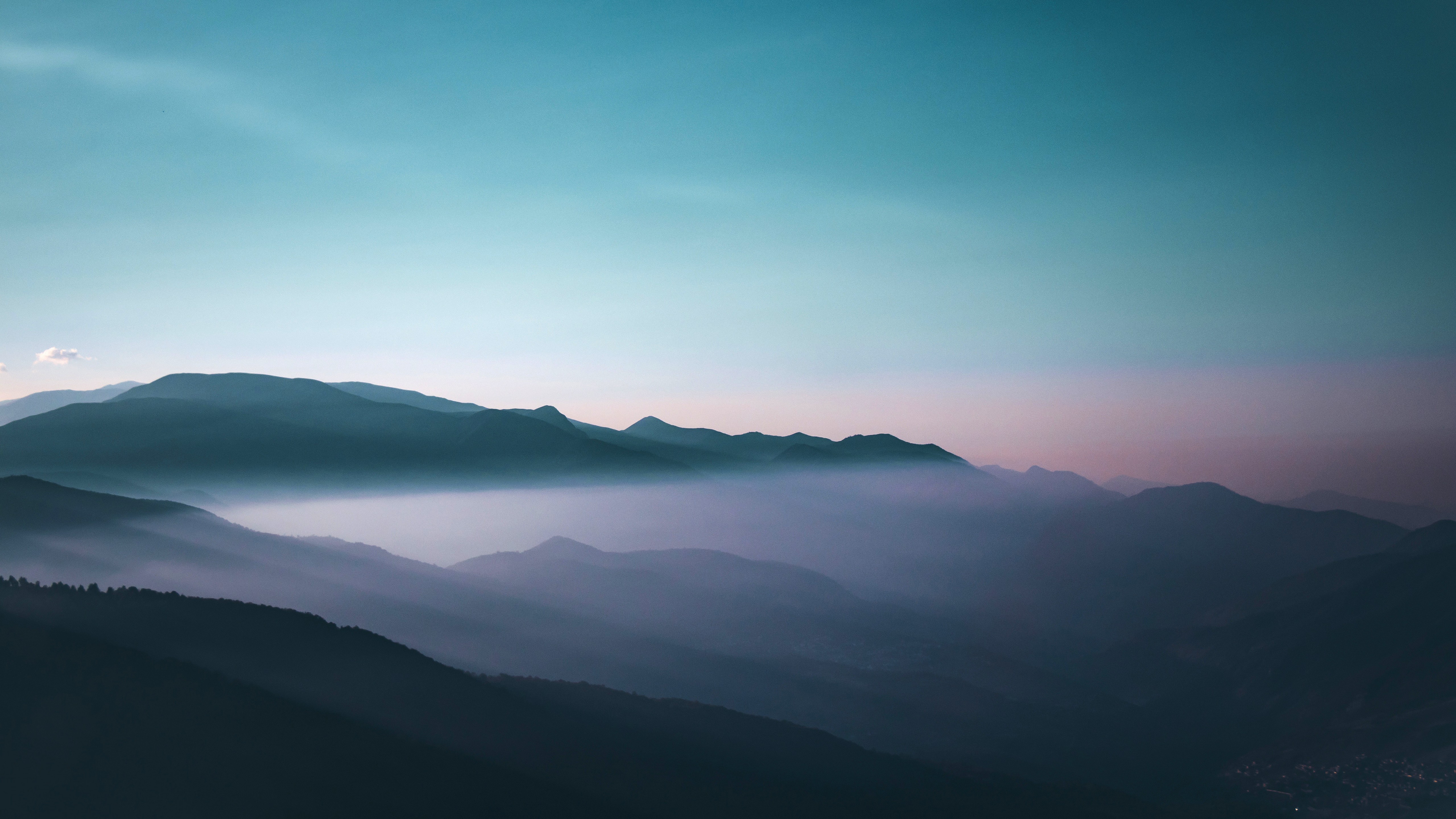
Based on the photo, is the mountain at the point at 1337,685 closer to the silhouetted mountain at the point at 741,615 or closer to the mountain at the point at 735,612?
the silhouetted mountain at the point at 741,615

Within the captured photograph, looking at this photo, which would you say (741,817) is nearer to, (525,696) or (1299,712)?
(525,696)

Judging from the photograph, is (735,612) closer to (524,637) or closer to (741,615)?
(741,615)

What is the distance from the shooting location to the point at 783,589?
587ft

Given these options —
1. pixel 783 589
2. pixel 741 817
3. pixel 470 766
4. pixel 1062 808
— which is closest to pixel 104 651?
pixel 470 766

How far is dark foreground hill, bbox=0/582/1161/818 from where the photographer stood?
4078cm

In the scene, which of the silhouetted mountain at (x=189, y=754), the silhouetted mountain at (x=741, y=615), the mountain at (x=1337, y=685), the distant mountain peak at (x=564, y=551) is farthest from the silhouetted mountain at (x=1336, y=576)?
the silhouetted mountain at (x=189, y=754)

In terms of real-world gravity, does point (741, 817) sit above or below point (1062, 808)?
above

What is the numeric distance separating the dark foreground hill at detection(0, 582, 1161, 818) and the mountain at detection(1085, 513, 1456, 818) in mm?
67368

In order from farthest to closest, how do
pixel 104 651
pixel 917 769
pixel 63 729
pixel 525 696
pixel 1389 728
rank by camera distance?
pixel 1389 728
pixel 917 769
pixel 525 696
pixel 104 651
pixel 63 729

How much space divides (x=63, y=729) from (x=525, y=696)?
28.4m

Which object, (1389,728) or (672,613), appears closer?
(1389,728)

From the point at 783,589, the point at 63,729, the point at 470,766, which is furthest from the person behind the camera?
the point at 783,589

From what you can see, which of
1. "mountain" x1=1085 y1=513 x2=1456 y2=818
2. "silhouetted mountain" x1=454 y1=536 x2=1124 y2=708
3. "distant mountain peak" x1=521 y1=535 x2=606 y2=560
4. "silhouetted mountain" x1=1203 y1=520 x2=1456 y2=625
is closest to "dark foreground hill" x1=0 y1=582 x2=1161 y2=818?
"mountain" x1=1085 y1=513 x2=1456 y2=818

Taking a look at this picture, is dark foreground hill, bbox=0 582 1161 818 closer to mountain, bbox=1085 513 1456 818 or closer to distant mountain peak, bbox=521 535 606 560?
mountain, bbox=1085 513 1456 818
